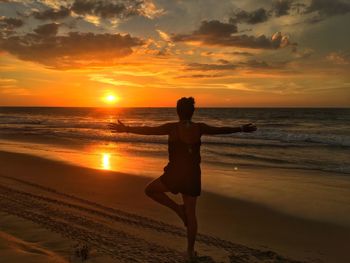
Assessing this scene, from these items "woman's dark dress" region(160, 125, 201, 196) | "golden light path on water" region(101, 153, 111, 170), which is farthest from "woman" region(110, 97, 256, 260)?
"golden light path on water" region(101, 153, 111, 170)

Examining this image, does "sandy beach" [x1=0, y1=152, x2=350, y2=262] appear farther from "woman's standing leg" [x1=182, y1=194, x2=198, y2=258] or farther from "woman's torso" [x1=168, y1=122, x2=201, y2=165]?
"woman's torso" [x1=168, y1=122, x2=201, y2=165]

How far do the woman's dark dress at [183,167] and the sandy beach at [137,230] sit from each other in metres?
1.09

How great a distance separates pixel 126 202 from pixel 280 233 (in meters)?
3.61

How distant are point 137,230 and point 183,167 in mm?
2217

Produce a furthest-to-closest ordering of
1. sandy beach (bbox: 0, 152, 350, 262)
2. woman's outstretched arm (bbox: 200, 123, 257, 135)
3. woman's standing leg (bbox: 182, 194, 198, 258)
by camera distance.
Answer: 1. sandy beach (bbox: 0, 152, 350, 262)
2. woman's standing leg (bbox: 182, 194, 198, 258)
3. woman's outstretched arm (bbox: 200, 123, 257, 135)

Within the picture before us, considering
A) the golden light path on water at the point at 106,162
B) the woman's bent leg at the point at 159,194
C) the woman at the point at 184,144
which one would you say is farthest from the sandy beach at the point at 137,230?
the golden light path on water at the point at 106,162

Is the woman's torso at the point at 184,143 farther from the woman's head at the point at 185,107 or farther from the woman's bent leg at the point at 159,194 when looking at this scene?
the woman's bent leg at the point at 159,194

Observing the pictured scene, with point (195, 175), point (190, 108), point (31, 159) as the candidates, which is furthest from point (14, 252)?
point (31, 159)

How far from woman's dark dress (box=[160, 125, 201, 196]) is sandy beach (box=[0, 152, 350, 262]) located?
109 centimetres

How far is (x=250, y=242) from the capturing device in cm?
620

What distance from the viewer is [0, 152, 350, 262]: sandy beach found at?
521 centimetres

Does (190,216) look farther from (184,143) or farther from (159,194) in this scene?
(184,143)

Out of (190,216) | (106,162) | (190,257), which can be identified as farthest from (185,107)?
(106,162)

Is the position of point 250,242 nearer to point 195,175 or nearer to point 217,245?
point 217,245
